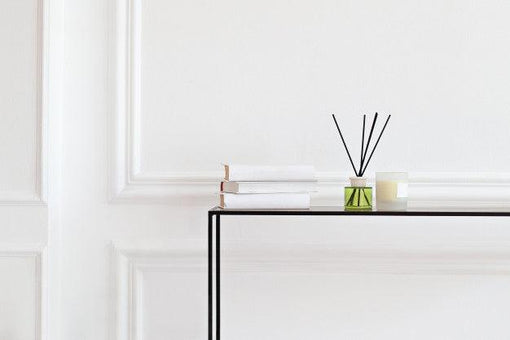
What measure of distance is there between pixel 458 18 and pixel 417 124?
0.95ft

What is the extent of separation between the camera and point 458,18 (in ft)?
5.64

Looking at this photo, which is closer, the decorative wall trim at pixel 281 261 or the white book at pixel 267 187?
the white book at pixel 267 187

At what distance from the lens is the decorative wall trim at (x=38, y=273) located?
1.64 metres

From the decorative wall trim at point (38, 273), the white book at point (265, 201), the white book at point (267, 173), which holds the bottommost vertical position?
the decorative wall trim at point (38, 273)

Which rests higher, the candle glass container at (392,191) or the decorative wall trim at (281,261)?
the candle glass container at (392,191)

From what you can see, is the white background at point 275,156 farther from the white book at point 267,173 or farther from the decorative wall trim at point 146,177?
the white book at point 267,173

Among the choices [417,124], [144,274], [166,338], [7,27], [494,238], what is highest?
[7,27]

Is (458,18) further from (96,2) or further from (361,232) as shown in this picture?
(96,2)

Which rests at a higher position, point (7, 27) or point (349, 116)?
point (7, 27)

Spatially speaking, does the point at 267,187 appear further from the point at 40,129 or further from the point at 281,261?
the point at 40,129

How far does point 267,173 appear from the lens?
1501 mm

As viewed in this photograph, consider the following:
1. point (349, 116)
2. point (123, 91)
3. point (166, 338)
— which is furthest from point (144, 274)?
point (349, 116)

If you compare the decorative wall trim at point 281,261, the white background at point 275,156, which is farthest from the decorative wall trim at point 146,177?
the decorative wall trim at point 281,261

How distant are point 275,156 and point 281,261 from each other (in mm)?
267
